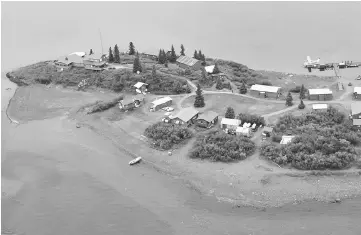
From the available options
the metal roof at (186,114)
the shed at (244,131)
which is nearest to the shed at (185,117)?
the metal roof at (186,114)

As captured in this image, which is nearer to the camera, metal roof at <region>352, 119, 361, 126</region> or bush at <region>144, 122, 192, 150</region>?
metal roof at <region>352, 119, 361, 126</region>

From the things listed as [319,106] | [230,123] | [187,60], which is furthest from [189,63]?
[319,106]

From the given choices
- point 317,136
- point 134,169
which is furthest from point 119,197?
point 317,136

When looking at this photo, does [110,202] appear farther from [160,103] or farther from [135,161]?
[160,103]

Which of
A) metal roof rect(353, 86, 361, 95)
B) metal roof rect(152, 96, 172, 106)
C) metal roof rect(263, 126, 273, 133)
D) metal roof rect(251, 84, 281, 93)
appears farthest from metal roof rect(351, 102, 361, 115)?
metal roof rect(152, 96, 172, 106)

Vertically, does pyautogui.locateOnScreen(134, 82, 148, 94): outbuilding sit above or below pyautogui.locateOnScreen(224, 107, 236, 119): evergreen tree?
above

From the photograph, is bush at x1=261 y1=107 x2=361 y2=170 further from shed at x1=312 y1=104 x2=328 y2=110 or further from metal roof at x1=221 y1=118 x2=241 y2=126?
metal roof at x1=221 y1=118 x2=241 y2=126
